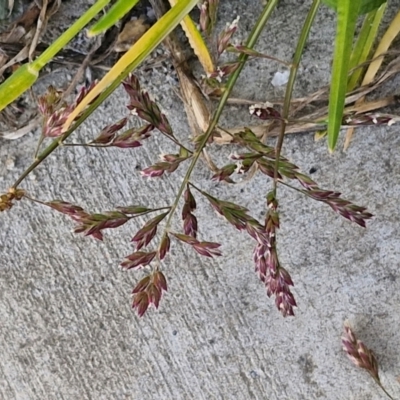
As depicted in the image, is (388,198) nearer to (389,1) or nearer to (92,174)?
(389,1)

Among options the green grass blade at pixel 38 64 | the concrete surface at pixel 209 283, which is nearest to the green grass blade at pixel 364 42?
the concrete surface at pixel 209 283

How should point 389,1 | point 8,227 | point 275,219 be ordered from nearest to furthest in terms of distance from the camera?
point 275,219 → point 389,1 → point 8,227

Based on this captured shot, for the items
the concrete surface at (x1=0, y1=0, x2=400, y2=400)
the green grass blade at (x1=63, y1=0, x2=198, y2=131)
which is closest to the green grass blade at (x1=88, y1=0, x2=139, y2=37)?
the green grass blade at (x1=63, y1=0, x2=198, y2=131)

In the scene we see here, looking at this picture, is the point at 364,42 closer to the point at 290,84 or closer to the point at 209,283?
the point at 290,84

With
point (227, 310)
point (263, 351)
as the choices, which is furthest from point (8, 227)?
point (263, 351)

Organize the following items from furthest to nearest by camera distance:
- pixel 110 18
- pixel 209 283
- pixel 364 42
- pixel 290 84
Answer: pixel 209 283
pixel 364 42
pixel 290 84
pixel 110 18

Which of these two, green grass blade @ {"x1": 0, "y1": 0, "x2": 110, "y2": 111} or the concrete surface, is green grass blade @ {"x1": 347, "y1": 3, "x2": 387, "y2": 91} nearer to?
the concrete surface

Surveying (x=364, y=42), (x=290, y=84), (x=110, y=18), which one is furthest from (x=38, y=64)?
(x=364, y=42)
